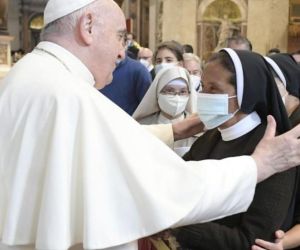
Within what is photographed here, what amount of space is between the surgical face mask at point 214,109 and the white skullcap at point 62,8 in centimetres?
72

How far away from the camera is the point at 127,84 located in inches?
182

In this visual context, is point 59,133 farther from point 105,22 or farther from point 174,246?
point 174,246

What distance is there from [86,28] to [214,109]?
725 mm

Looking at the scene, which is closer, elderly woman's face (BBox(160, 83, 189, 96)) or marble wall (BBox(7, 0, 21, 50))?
elderly woman's face (BBox(160, 83, 189, 96))

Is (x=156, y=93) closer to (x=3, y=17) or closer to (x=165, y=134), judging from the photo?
(x=165, y=134)

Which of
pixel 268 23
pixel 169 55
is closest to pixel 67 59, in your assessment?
pixel 169 55

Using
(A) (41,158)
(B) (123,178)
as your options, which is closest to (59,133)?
(A) (41,158)

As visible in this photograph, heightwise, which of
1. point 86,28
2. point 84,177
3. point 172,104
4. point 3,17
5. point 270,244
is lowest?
point 270,244

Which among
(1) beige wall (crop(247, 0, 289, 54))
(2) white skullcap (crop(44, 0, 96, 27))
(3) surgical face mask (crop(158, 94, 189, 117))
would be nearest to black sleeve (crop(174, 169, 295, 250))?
(2) white skullcap (crop(44, 0, 96, 27))

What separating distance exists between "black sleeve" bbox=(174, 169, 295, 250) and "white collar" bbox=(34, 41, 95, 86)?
771mm

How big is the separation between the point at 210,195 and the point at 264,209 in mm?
438

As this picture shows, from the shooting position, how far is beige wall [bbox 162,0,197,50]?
17.0m

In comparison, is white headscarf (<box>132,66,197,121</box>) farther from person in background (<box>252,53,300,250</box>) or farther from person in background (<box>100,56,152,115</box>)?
person in background (<box>252,53,300,250</box>)

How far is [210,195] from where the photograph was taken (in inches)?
66.2
